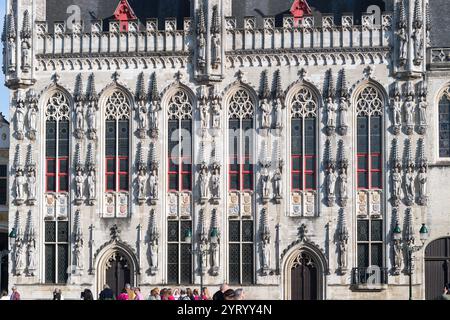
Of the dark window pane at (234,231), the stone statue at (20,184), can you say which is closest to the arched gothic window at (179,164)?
the dark window pane at (234,231)

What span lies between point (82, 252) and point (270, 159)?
31.1 feet

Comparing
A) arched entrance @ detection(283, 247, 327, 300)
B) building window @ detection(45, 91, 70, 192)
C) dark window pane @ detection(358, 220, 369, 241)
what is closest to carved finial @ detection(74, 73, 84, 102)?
building window @ detection(45, 91, 70, 192)

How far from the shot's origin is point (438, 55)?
49.5m

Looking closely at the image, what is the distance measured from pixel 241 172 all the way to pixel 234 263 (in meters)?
4.10

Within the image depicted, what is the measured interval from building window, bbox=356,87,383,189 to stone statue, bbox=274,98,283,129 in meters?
3.39

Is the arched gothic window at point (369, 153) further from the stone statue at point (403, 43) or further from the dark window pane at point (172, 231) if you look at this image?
the dark window pane at point (172, 231)

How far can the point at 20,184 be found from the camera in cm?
5088

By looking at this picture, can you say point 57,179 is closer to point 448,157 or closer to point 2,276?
point 2,276

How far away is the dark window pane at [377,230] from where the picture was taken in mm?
49031

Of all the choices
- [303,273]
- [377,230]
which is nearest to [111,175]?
[303,273]

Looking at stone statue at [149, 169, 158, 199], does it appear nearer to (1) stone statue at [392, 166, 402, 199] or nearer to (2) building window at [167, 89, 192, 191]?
(2) building window at [167, 89, 192, 191]

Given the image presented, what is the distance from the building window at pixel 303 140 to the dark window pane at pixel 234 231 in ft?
9.96

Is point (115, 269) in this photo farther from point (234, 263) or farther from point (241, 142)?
point (241, 142)
